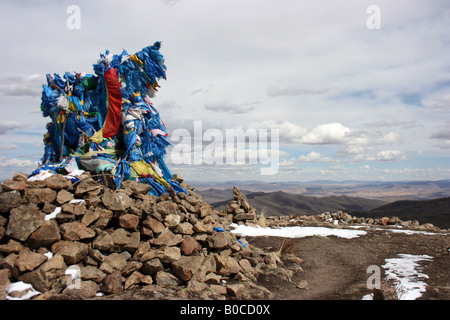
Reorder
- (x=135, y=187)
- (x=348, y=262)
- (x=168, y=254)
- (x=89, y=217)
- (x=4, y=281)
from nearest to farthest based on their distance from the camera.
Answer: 1. (x=4, y=281)
2. (x=168, y=254)
3. (x=89, y=217)
4. (x=135, y=187)
5. (x=348, y=262)

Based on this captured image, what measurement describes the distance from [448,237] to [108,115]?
14084 mm

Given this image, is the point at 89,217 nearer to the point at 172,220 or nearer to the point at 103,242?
the point at 103,242

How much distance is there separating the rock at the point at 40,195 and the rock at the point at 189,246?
117 inches

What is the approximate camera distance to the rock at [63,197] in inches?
265

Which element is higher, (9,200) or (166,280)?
(9,200)

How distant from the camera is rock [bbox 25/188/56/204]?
6578 millimetres

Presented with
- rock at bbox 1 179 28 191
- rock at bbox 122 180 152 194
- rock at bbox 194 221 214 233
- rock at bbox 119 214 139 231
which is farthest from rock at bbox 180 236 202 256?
rock at bbox 1 179 28 191

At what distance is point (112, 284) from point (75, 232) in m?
1.38

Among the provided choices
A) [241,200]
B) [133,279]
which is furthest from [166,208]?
[241,200]

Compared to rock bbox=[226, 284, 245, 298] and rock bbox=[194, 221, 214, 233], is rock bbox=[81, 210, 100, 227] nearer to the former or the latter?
rock bbox=[194, 221, 214, 233]

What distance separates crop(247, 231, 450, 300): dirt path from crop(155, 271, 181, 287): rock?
1.99m

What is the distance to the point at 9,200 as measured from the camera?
6.39 m
